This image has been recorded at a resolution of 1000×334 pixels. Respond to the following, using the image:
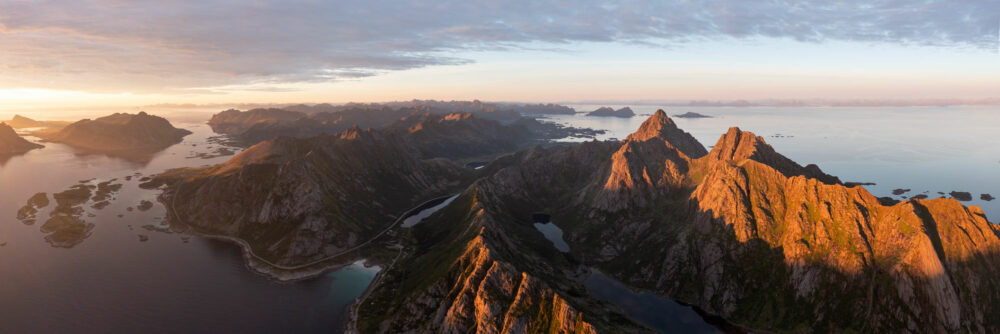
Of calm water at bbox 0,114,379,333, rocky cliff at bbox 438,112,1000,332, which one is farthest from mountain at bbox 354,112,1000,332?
calm water at bbox 0,114,379,333

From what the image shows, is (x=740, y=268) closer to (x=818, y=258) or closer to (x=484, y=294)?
(x=818, y=258)

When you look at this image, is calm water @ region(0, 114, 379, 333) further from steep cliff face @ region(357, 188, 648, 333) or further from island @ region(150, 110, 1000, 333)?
steep cliff face @ region(357, 188, 648, 333)

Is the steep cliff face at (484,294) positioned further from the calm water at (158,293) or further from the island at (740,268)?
the calm water at (158,293)

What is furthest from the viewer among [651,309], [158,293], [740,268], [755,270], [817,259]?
[158,293]

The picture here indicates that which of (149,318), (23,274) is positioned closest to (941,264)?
(149,318)

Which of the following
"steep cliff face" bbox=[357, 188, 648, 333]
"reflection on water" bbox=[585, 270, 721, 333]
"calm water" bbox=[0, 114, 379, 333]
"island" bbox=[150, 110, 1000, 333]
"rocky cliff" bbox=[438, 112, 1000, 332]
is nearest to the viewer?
"steep cliff face" bbox=[357, 188, 648, 333]

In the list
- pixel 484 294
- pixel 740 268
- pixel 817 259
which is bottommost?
pixel 740 268

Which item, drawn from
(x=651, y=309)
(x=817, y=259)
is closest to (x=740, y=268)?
(x=817, y=259)

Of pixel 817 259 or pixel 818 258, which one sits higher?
pixel 818 258
